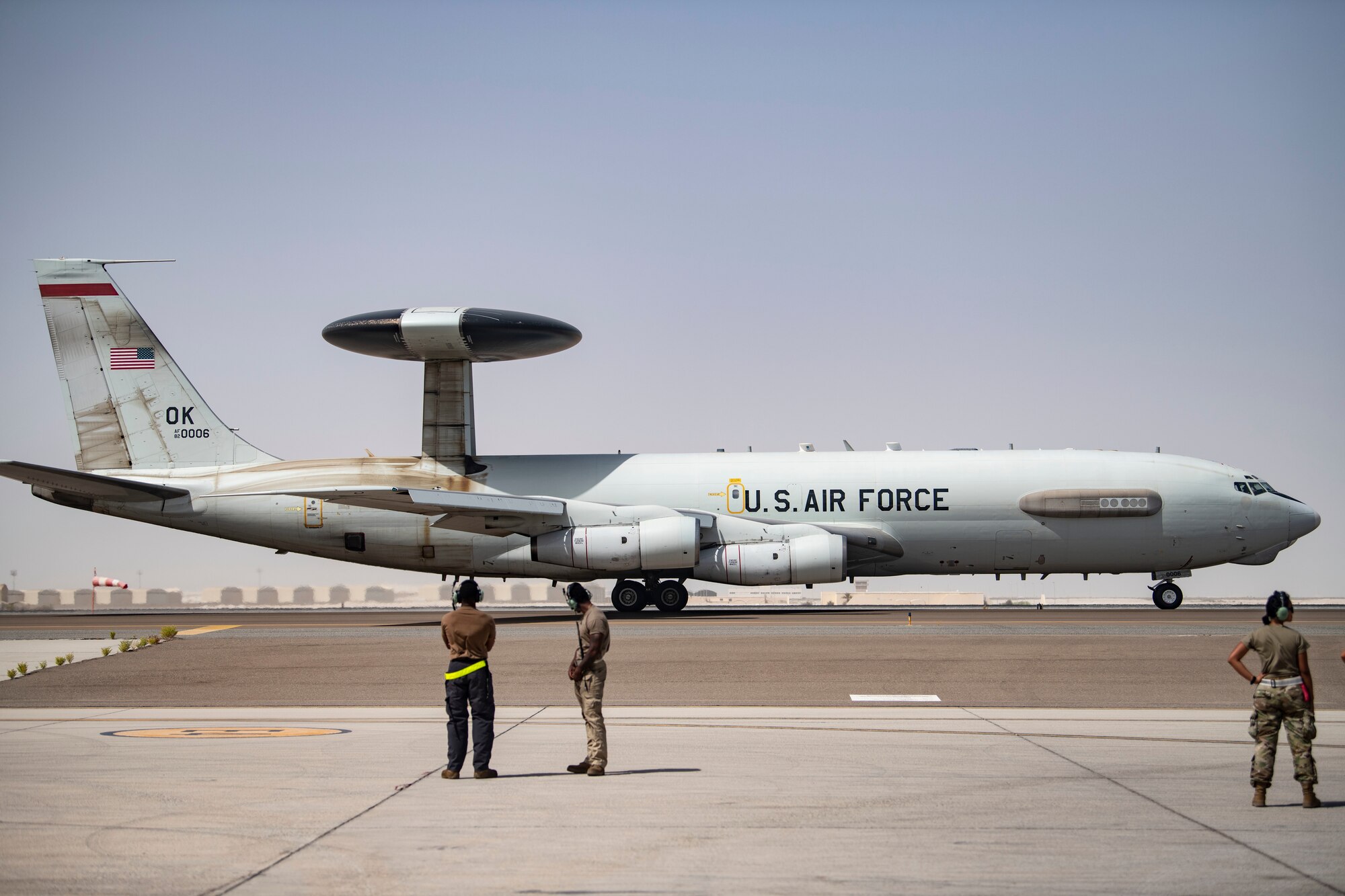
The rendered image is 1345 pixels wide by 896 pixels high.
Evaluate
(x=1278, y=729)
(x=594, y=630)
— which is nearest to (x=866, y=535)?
(x=594, y=630)

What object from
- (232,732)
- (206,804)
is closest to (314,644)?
(232,732)

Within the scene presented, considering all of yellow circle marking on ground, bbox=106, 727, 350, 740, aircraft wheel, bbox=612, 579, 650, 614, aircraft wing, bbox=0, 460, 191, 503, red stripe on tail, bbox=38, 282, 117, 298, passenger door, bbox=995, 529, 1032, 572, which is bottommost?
yellow circle marking on ground, bbox=106, 727, 350, 740

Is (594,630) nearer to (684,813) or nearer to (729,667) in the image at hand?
(684,813)

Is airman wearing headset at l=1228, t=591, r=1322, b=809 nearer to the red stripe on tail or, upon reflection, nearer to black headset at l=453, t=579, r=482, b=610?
black headset at l=453, t=579, r=482, b=610

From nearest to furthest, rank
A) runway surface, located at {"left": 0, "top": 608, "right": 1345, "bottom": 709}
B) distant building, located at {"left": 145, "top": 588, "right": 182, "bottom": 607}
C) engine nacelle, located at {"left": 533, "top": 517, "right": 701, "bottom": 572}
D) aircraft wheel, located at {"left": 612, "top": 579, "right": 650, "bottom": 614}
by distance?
runway surface, located at {"left": 0, "top": 608, "right": 1345, "bottom": 709}
engine nacelle, located at {"left": 533, "top": 517, "right": 701, "bottom": 572}
aircraft wheel, located at {"left": 612, "top": 579, "right": 650, "bottom": 614}
distant building, located at {"left": 145, "top": 588, "right": 182, "bottom": 607}

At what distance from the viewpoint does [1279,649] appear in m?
10.5

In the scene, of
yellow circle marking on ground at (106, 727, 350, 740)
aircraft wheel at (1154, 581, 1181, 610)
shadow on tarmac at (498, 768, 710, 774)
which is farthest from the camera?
aircraft wheel at (1154, 581, 1181, 610)

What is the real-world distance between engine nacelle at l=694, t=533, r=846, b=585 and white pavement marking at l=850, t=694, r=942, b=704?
675 inches

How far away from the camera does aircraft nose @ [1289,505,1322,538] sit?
125 feet

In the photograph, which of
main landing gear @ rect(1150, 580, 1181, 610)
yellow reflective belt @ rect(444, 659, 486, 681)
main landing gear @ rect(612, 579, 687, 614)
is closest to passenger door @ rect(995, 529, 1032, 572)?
main landing gear @ rect(1150, 580, 1181, 610)

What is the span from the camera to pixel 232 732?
1545 cm

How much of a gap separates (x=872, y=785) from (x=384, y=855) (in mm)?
4777

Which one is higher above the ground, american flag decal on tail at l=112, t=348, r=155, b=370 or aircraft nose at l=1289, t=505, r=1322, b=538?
american flag decal on tail at l=112, t=348, r=155, b=370

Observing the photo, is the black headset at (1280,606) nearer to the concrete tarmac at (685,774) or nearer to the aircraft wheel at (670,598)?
the concrete tarmac at (685,774)
